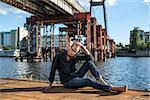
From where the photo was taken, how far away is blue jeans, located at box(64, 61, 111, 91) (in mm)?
5852

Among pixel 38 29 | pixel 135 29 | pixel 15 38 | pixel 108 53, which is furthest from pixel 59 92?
pixel 15 38

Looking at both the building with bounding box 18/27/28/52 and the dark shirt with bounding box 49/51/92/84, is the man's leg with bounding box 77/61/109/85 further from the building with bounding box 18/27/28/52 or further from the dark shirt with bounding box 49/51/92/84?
the building with bounding box 18/27/28/52

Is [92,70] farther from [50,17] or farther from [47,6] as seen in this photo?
[50,17]

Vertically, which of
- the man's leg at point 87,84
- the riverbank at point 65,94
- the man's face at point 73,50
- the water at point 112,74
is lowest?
the water at point 112,74

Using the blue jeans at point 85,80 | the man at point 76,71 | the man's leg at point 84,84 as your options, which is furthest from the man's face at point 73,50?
the man's leg at point 84,84

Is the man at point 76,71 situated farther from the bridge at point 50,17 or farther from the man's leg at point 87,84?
the bridge at point 50,17

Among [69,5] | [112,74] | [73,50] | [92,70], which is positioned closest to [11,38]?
[69,5]

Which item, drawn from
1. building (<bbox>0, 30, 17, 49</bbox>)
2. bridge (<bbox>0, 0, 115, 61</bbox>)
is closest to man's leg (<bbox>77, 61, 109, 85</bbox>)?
bridge (<bbox>0, 0, 115, 61</bbox>)

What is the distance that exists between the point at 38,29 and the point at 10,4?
2006 centimetres

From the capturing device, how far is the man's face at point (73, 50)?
19.4ft

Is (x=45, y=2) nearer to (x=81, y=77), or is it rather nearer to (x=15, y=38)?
(x=81, y=77)

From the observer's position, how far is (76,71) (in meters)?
6.29

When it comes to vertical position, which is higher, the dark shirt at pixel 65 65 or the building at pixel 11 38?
the building at pixel 11 38

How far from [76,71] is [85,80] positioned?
372 millimetres
